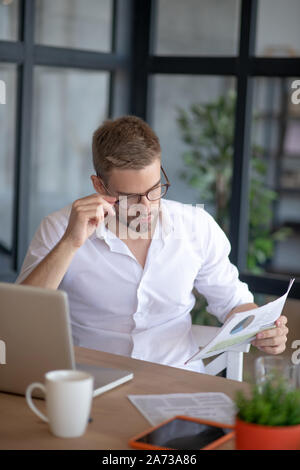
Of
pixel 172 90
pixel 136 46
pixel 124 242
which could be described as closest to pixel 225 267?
pixel 124 242

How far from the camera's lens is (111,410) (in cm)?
147

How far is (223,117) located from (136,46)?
1457 millimetres

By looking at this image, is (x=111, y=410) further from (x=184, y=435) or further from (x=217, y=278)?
(x=217, y=278)

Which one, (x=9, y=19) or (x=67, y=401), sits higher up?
(x=9, y=19)

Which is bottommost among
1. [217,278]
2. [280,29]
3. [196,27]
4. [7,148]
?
[217,278]

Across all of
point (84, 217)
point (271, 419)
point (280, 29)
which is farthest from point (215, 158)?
point (271, 419)

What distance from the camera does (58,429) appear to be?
1309 millimetres

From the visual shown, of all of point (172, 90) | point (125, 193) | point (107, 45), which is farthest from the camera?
point (172, 90)

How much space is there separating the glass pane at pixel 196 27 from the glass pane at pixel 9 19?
83 cm

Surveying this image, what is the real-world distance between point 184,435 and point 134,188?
917mm

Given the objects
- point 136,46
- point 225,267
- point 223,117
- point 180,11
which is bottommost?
point 225,267

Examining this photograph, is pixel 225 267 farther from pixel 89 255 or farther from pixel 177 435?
pixel 177 435

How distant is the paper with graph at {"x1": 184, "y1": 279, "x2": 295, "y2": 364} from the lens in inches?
67.6
